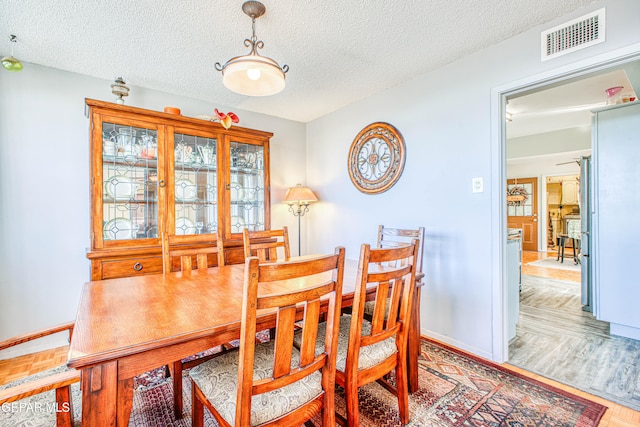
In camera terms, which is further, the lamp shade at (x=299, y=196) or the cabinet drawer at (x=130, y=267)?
the lamp shade at (x=299, y=196)

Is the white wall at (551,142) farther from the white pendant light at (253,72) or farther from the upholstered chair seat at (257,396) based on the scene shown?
the upholstered chair seat at (257,396)

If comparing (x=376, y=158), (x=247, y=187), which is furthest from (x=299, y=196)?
(x=376, y=158)

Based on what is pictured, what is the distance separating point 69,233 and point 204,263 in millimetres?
1421

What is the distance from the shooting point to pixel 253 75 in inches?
62.9

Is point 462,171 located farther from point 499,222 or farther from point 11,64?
point 11,64

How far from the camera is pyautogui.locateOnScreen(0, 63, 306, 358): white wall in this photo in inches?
92.4

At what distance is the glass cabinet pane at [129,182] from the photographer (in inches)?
92.7

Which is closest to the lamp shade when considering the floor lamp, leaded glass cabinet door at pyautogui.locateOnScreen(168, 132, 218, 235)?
the floor lamp

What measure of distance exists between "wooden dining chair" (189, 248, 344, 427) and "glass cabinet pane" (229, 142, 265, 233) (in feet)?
6.28

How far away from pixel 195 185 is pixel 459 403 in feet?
8.67

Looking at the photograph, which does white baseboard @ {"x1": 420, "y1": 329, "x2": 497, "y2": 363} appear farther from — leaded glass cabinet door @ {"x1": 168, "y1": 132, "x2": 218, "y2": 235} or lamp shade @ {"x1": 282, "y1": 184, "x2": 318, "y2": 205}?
leaded glass cabinet door @ {"x1": 168, "y1": 132, "x2": 218, "y2": 235}

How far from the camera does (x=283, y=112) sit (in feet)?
12.0

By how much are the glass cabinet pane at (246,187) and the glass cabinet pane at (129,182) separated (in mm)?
709

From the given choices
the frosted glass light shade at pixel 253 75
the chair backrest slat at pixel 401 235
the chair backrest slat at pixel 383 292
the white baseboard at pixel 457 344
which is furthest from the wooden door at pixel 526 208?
the frosted glass light shade at pixel 253 75
